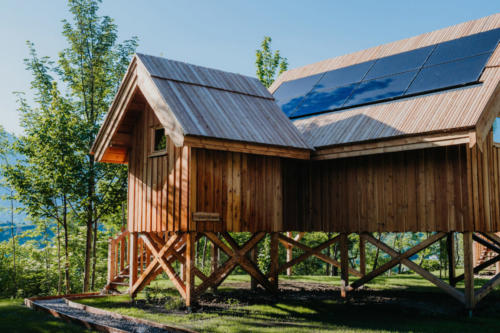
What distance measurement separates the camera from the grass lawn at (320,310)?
416 inches

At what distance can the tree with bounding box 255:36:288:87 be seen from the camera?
3053 cm

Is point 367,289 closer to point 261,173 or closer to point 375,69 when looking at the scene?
point 261,173

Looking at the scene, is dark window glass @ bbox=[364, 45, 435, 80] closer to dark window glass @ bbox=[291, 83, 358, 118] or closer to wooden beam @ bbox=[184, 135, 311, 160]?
dark window glass @ bbox=[291, 83, 358, 118]

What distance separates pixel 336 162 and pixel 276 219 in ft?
7.92

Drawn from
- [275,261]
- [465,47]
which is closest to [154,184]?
[275,261]

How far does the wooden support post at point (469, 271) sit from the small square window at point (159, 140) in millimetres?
7821

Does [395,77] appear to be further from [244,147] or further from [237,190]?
[237,190]

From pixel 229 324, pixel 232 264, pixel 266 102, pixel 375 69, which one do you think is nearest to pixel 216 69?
pixel 266 102

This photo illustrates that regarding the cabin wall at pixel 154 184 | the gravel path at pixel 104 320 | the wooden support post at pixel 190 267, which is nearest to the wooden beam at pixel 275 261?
the wooden support post at pixel 190 267

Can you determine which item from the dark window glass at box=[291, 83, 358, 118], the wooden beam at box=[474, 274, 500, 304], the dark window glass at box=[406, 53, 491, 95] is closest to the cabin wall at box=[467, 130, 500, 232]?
the wooden beam at box=[474, 274, 500, 304]

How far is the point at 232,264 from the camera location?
13.6 meters

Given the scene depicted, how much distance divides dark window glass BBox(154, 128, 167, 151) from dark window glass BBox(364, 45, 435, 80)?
21.4 feet

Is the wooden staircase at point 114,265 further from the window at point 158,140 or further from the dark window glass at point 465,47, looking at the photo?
the dark window glass at point 465,47

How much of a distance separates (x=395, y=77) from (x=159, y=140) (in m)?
7.00
